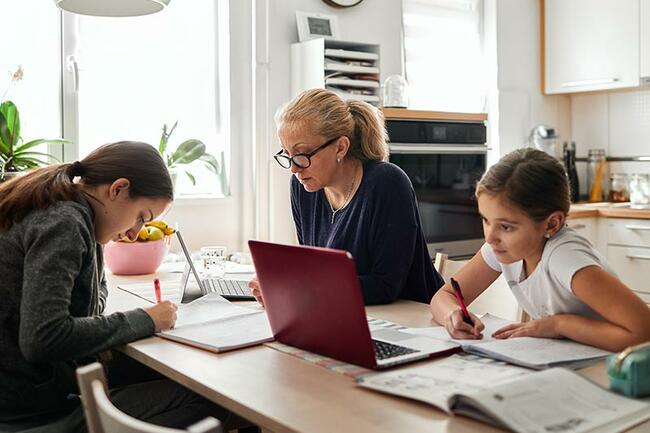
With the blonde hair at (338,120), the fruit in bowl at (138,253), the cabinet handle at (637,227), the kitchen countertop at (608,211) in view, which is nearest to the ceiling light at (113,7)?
the blonde hair at (338,120)

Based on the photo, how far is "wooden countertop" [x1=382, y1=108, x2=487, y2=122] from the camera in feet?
11.2

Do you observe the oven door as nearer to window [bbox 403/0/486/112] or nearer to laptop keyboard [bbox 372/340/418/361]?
window [bbox 403/0/486/112]

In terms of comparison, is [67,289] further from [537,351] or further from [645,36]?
[645,36]

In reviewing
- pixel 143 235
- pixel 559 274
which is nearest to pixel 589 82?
pixel 143 235

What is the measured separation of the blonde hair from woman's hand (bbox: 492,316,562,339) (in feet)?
2.78

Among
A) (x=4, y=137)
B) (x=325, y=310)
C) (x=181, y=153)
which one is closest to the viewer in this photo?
(x=325, y=310)

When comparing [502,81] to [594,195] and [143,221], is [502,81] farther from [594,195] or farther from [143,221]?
[143,221]

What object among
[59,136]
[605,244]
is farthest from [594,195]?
[59,136]

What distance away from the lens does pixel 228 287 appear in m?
2.14

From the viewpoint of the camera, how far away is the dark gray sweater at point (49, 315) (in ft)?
4.64

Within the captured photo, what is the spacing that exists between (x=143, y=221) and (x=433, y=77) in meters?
2.80

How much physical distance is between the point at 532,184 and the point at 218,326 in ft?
2.42

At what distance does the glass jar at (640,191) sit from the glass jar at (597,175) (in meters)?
0.44

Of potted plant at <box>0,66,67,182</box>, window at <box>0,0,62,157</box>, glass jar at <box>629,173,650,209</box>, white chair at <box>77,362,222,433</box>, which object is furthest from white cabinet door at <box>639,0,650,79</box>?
white chair at <box>77,362,222,433</box>
